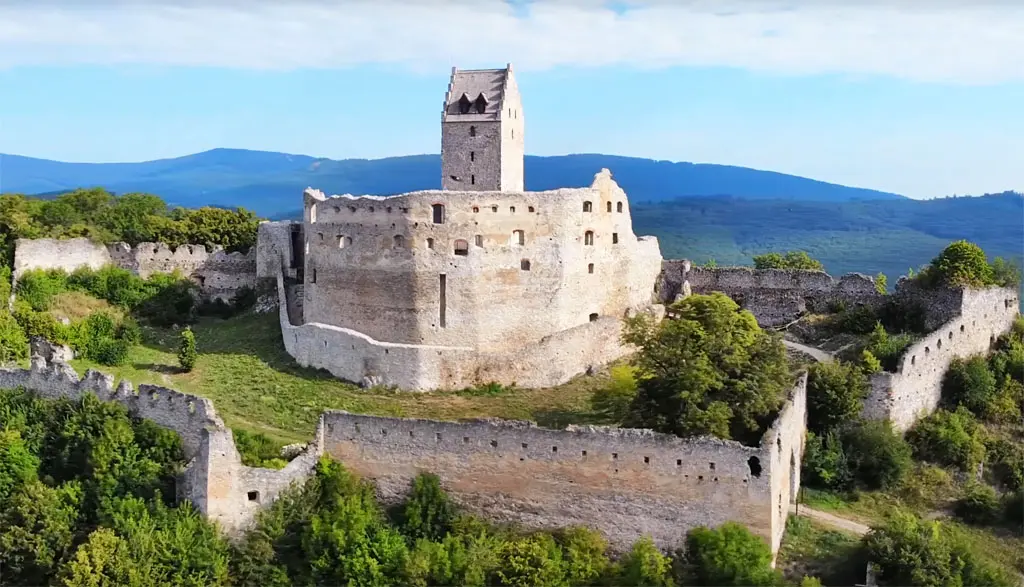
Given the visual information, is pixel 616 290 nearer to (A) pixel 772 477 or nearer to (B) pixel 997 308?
(B) pixel 997 308

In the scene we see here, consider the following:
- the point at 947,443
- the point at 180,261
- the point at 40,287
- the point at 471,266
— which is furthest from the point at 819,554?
the point at 180,261

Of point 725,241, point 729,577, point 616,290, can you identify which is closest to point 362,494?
point 729,577

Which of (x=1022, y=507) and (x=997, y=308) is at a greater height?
(x=997, y=308)

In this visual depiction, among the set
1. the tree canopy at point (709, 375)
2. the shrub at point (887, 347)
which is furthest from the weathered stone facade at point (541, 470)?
the shrub at point (887, 347)

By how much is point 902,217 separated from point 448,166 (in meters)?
109

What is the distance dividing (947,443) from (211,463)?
1859cm

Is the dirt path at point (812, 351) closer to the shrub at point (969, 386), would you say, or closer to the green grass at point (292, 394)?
the shrub at point (969, 386)

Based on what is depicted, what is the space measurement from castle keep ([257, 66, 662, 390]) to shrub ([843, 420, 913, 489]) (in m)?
9.43

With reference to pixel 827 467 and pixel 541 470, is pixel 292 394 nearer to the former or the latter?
pixel 541 470

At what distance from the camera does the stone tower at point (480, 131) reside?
122ft

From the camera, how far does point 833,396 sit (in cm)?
2730

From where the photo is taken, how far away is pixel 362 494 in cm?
2480

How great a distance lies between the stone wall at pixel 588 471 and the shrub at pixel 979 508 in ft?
14.3

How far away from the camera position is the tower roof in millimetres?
37406
